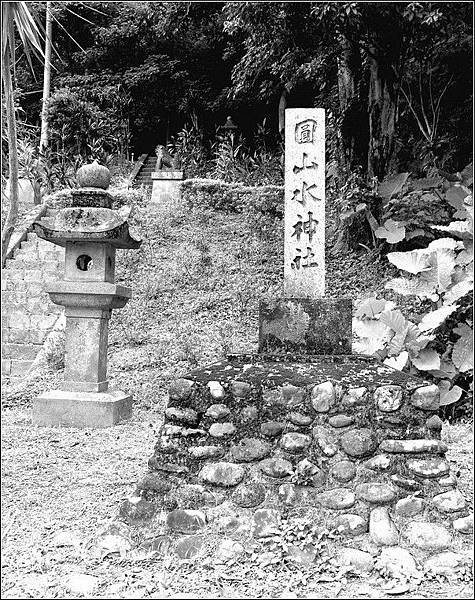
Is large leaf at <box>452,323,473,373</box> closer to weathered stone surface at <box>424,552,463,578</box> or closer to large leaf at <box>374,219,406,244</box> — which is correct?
large leaf at <box>374,219,406,244</box>

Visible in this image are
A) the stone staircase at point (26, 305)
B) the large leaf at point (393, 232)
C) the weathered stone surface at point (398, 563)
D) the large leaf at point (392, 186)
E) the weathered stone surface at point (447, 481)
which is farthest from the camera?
the large leaf at point (392, 186)

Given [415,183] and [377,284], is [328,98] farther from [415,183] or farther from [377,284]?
[377,284]

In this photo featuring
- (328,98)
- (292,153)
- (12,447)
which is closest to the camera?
(292,153)

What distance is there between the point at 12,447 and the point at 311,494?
9.09ft

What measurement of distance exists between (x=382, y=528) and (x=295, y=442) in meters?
0.60

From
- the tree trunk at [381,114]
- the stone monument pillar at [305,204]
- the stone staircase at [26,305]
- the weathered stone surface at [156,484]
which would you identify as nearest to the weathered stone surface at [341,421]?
the stone monument pillar at [305,204]

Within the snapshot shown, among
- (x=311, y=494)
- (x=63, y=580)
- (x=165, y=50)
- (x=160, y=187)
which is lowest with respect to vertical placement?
(x=63, y=580)

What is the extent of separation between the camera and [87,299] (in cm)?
605

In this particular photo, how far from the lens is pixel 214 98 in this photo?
651 inches

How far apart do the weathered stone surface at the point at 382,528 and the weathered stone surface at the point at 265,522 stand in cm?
47

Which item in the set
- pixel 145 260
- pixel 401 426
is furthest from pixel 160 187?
pixel 401 426

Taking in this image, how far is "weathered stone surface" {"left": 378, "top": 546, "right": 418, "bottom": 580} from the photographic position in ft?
9.62

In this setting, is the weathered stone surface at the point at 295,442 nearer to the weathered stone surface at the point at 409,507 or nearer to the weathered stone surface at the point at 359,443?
the weathered stone surface at the point at 359,443

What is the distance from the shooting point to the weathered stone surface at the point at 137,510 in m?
3.28
